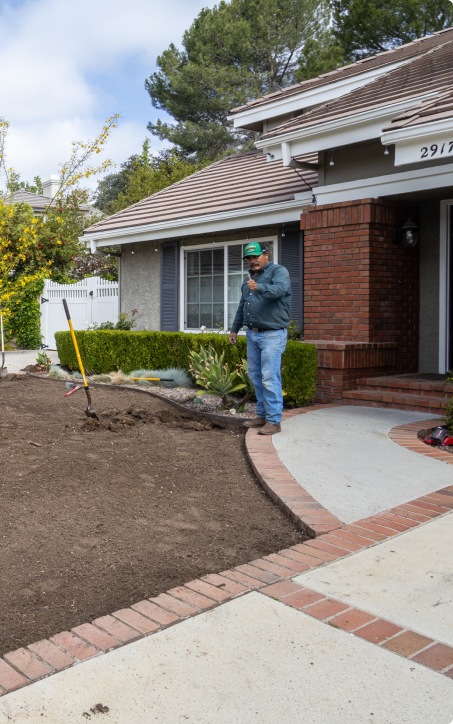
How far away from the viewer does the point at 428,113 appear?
7023 millimetres

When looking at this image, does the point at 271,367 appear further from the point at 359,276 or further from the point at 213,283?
the point at 213,283

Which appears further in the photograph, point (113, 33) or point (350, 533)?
point (113, 33)

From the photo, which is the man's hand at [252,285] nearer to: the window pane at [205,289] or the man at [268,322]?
the man at [268,322]

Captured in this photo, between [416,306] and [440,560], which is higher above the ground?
[416,306]

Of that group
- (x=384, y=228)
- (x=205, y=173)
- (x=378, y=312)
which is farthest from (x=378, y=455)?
(x=205, y=173)

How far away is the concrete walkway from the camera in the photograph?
2.54m

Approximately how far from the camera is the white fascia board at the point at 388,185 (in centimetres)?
825

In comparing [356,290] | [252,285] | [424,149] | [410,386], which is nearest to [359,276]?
[356,290]

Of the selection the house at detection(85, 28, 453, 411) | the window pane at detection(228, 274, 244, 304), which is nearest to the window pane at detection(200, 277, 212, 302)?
the window pane at detection(228, 274, 244, 304)

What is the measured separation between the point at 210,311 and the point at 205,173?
433cm

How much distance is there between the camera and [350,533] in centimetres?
424

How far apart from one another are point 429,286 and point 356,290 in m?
1.36

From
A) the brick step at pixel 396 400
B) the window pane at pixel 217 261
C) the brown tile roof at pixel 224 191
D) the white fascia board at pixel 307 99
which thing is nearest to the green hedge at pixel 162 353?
the brick step at pixel 396 400

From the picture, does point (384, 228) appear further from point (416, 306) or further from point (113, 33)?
point (113, 33)
